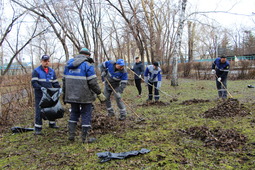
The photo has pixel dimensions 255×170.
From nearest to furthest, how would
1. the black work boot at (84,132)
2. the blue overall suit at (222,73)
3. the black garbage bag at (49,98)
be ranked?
the black work boot at (84,132) → the black garbage bag at (49,98) → the blue overall suit at (222,73)

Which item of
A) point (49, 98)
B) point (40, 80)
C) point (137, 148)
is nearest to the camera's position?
point (137, 148)

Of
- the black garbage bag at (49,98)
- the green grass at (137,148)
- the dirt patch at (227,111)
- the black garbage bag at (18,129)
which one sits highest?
the black garbage bag at (49,98)

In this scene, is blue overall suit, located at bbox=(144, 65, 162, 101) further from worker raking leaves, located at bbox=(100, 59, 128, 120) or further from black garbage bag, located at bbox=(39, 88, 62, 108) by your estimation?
→ black garbage bag, located at bbox=(39, 88, 62, 108)

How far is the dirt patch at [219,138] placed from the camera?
3462 mm

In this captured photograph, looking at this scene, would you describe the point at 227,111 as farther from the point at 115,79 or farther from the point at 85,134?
the point at 85,134

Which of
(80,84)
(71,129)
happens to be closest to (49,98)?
→ (71,129)

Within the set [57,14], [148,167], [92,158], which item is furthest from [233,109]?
[57,14]

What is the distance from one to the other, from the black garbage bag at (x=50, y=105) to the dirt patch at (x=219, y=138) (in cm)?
264

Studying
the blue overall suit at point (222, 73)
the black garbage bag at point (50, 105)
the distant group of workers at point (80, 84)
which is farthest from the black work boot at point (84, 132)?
the blue overall suit at point (222, 73)

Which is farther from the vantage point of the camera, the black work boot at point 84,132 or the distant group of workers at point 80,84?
the black work boot at point 84,132

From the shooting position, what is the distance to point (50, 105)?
4270 millimetres

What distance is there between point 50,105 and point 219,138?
3222mm

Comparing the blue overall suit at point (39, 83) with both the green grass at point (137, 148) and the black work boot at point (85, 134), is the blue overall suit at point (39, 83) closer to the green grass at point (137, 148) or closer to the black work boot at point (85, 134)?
the green grass at point (137, 148)

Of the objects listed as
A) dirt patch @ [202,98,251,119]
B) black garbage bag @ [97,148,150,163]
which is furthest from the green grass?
dirt patch @ [202,98,251,119]
